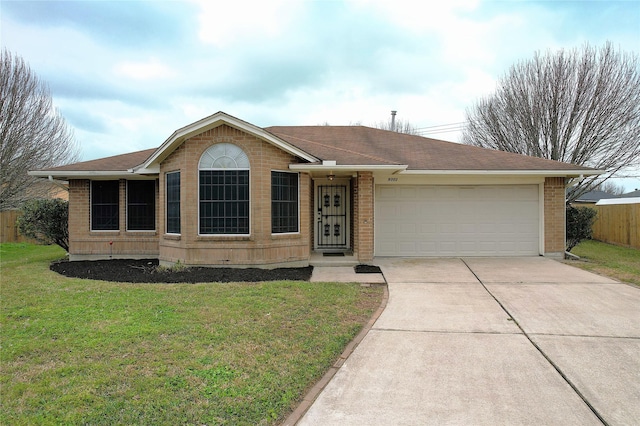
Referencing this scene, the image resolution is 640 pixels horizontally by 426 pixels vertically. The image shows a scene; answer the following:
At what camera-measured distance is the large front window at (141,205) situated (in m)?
12.5

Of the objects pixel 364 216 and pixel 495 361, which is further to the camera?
pixel 364 216

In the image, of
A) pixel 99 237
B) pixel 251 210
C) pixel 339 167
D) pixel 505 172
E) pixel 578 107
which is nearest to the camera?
pixel 251 210

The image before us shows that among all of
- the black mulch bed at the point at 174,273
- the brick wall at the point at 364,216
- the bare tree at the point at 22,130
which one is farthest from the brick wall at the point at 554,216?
the bare tree at the point at 22,130

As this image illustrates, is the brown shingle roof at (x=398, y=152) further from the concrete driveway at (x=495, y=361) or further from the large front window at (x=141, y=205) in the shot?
the concrete driveway at (x=495, y=361)

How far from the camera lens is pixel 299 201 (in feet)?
34.6

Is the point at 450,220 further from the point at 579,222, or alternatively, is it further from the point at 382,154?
the point at 579,222

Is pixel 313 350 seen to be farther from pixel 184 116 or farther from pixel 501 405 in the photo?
pixel 184 116

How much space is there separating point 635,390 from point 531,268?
22.5 feet

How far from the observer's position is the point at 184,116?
1927 centimetres

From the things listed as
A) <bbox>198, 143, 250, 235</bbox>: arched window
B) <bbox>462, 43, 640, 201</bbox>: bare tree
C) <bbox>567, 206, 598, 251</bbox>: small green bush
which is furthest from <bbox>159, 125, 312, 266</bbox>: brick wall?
<bbox>462, 43, 640, 201</bbox>: bare tree

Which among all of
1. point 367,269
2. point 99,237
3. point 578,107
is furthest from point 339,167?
point 578,107

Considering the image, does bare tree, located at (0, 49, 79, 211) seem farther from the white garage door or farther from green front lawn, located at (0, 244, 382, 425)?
the white garage door

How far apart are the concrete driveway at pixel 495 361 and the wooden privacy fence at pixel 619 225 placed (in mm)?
11270

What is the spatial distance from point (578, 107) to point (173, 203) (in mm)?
19281
